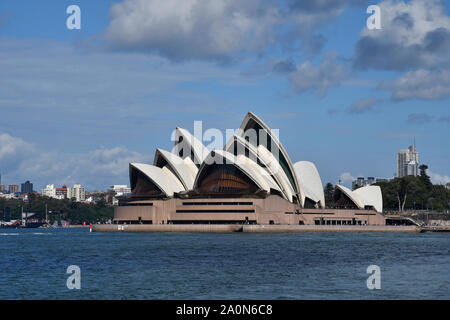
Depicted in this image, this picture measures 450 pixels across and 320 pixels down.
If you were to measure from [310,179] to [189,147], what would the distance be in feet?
70.6

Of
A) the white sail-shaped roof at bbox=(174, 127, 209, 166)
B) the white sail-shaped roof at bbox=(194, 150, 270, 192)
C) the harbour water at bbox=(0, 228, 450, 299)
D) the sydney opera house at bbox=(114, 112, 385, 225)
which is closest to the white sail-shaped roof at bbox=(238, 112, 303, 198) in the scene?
the sydney opera house at bbox=(114, 112, 385, 225)

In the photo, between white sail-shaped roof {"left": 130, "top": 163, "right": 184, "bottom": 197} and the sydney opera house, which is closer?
the sydney opera house

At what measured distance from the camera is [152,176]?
10431 cm

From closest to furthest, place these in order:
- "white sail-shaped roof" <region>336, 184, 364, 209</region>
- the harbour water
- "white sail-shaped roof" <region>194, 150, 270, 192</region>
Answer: the harbour water
"white sail-shaped roof" <region>194, 150, 270, 192</region>
"white sail-shaped roof" <region>336, 184, 364, 209</region>

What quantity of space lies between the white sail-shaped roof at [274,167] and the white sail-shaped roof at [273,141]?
1.19 m

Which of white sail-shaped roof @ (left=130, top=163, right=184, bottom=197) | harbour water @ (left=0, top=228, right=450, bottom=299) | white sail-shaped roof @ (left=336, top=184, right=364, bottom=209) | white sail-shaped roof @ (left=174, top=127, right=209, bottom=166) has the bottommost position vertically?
harbour water @ (left=0, top=228, right=450, bottom=299)

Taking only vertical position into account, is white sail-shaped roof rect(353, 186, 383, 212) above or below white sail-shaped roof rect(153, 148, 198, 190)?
below

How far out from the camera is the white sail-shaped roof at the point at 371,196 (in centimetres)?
11740

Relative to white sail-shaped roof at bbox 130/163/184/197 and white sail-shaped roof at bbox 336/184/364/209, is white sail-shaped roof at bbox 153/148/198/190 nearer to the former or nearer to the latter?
white sail-shaped roof at bbox 130/163/184/197

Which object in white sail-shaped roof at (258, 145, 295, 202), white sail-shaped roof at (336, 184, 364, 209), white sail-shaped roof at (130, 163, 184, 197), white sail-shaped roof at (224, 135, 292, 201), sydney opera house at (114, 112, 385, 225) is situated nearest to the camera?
white sail-shaped roof at (224, 135, 292, 201)

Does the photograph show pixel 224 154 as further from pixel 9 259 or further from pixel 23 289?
pixel 23 289

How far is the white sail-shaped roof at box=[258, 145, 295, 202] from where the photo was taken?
10044cm

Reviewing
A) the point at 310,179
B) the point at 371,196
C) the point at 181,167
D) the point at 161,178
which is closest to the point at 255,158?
the point at 181,167
